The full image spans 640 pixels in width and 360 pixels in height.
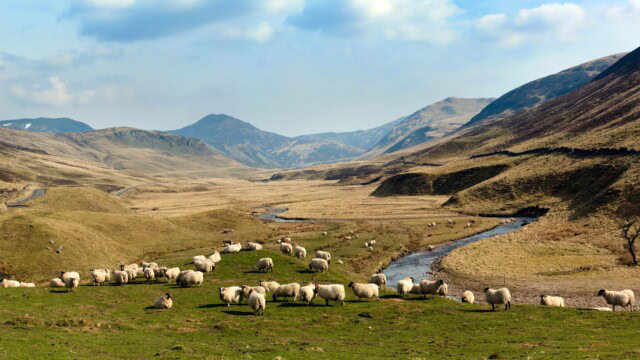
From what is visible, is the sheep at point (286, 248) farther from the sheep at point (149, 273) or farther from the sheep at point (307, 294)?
the sheep at point (307, 294)

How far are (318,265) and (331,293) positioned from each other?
40.6 feet

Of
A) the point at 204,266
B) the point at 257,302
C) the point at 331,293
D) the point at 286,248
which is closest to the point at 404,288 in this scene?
the point at 331,293

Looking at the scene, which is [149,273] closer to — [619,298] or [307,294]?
[307,294]

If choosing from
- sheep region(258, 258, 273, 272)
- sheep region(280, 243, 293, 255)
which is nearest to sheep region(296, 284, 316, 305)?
sheep region(258, 258, 273, 272)

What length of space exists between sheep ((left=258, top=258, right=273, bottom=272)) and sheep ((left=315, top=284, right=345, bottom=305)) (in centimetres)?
1295

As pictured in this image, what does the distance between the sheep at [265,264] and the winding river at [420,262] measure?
16081 mm

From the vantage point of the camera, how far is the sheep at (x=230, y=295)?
36.8 m

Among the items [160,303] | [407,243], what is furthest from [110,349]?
[407,243]

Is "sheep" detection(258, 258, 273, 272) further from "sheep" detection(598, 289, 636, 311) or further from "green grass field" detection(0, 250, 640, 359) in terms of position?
"sheep" detection(598, 289, 636, 311)

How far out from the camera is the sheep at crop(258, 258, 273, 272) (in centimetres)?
5053

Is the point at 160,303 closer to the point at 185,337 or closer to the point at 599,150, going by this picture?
the point at 185,337

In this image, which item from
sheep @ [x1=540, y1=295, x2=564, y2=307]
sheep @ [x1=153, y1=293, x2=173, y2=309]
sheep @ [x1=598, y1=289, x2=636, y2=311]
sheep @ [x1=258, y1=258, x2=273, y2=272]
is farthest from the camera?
sheep @ [x1=258, y1=258, x2=273, y2=272]

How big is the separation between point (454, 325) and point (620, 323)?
442 inches

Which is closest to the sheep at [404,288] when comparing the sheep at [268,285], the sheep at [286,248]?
the sheep at [268,285]
